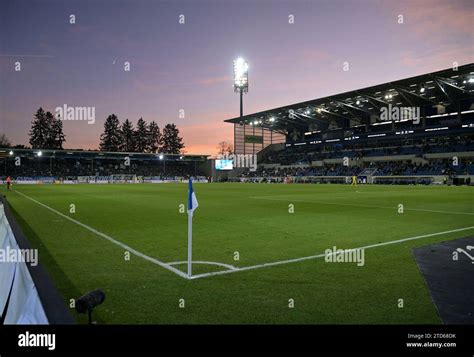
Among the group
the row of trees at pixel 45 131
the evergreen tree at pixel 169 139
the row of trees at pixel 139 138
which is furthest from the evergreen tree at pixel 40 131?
the evergreen tree at pixel 169 139

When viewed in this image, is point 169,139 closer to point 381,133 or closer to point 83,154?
point 83,154

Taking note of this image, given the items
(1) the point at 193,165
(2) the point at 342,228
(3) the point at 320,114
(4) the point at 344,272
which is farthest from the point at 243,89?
(4) the point at 344,272

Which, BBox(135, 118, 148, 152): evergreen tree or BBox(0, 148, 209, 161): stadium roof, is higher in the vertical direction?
BBox(135, 118, 148, 152): evergreen tree

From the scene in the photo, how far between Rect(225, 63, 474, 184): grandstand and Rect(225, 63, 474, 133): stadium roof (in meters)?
0.12

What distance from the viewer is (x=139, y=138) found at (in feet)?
440

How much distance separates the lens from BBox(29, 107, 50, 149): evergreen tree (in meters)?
116

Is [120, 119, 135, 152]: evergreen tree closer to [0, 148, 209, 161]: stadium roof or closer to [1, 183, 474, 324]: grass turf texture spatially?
[0, 148, 209, 161]: stadium roof

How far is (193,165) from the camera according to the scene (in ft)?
355

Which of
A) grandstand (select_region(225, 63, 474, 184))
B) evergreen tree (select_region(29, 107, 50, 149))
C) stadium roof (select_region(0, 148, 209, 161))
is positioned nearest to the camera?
grandstand (select_region(225, 63, 474, 184))

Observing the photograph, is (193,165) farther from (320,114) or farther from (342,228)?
(342,228)

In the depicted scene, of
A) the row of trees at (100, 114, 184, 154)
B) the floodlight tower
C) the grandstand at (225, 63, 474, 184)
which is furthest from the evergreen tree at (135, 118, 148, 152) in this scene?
the floodlight tower

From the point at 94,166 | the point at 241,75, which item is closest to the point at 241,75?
the point at 241,75

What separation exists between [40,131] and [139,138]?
31586 millimetres
